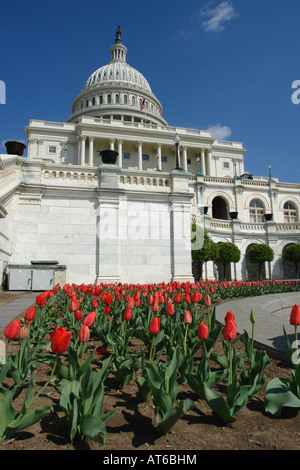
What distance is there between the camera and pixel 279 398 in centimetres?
236

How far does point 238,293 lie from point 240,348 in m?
6.71

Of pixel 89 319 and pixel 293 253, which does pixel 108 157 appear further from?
pixel 293 253

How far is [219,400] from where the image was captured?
2195mm

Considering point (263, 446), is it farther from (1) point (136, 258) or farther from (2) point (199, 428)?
(1) point (136, 258)

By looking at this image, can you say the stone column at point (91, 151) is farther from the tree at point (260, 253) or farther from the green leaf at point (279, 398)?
the green leaf at point (279, 398)

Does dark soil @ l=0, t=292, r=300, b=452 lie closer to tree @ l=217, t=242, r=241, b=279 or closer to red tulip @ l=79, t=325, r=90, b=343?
red tulip @ l=79, t=325, r=90, b=343

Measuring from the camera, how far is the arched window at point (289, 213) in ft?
149

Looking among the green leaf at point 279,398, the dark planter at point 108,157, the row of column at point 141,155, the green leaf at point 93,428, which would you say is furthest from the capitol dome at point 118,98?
the green leaf at point 93,428

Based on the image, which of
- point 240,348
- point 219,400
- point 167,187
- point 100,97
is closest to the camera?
point 219,400

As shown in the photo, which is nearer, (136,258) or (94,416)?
(94,416)

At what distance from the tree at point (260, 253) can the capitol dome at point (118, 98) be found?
52769mm

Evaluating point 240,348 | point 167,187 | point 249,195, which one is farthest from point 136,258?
point 249,195

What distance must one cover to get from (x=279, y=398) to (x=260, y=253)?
3158 cm

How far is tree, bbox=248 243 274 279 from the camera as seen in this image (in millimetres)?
31922
